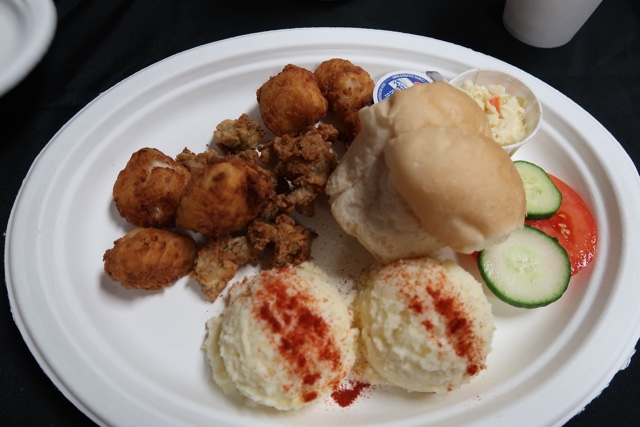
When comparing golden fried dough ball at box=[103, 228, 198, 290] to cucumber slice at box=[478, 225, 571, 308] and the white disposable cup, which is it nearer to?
cucumber slice at box=[478, 225, 571, 308]

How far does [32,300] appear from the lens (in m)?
1.99

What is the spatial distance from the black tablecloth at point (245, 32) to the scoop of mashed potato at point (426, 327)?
1840 mm

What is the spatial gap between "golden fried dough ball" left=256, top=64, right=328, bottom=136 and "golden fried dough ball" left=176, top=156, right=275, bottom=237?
42 cm

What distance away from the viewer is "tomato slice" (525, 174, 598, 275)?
7.43ft

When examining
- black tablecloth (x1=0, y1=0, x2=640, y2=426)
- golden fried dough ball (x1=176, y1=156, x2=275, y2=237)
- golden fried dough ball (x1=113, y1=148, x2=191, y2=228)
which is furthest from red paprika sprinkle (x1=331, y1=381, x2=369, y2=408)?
black tablecloth (x1=0, y1=0, x2=640, y2=426)

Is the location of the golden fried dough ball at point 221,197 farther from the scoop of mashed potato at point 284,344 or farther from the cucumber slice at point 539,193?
the cucumber slice at point 539,193

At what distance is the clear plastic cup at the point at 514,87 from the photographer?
244 centimetres

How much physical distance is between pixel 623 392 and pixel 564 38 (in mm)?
2351

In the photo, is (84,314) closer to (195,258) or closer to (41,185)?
(195,258)

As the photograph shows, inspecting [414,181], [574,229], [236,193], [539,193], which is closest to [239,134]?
[236,193]

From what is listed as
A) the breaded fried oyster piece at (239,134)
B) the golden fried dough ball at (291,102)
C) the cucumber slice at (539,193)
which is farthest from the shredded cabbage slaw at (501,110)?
the breaded fried oyster piece at (239,134)

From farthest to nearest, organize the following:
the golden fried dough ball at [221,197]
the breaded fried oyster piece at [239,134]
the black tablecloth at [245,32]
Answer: the black tablecloth at [245,32] < the breaded fried oyster piece at [239,134] < the golden fried dough ball at [221,197]

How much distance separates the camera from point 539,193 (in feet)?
7.52

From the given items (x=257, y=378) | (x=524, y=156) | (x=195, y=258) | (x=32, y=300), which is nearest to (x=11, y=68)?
(x=32, y=300)
